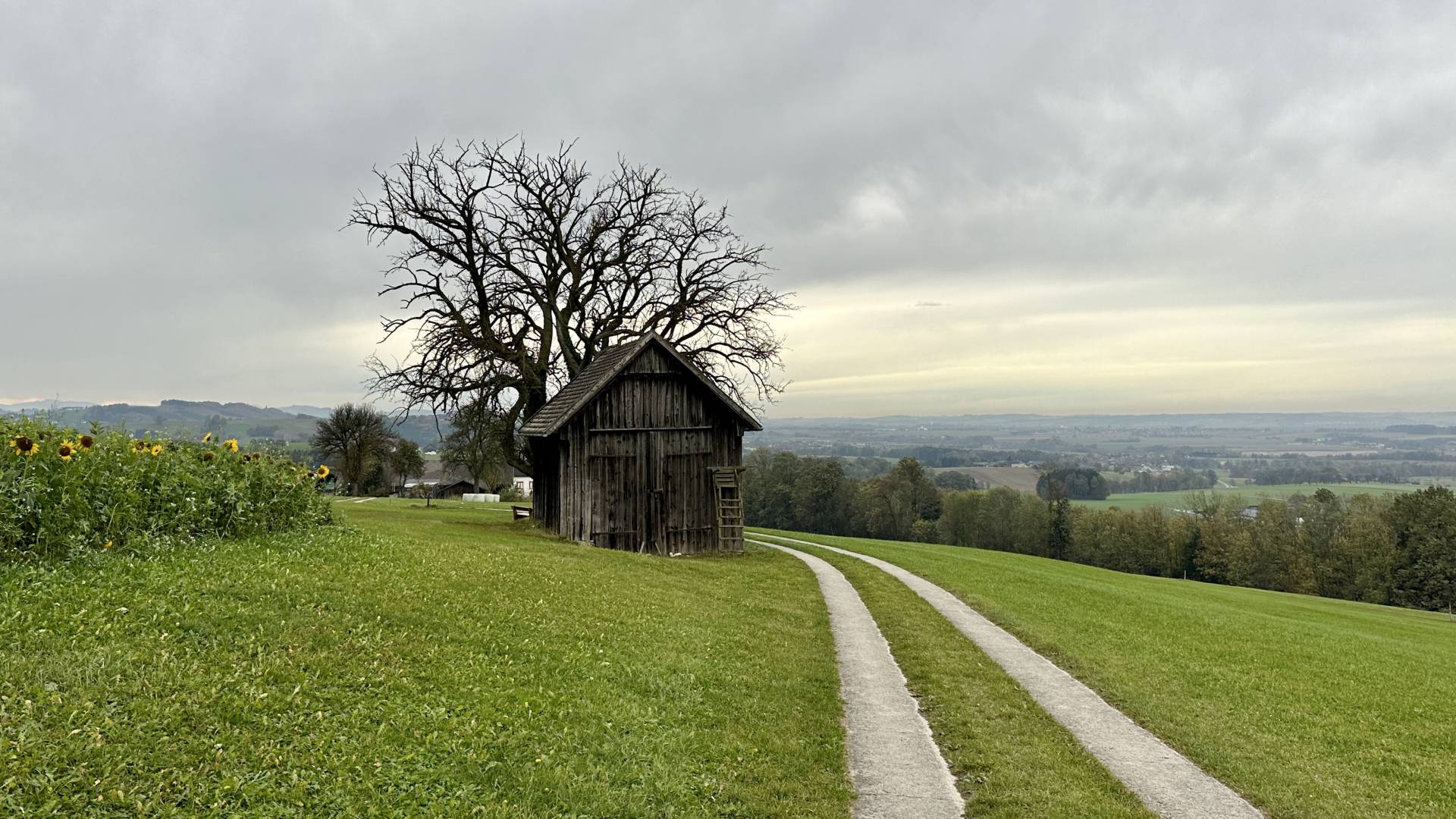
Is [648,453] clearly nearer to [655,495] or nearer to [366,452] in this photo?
[655,495]

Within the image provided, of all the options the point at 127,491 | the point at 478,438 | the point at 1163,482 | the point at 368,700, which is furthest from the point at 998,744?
the point at 1163,482

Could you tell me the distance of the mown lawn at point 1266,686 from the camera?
28.9 feet

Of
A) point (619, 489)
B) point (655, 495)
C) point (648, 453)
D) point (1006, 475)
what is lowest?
point (1006, 475)

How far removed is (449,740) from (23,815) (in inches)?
119

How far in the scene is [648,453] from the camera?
2689 cm

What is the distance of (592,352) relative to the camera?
36.0 metres

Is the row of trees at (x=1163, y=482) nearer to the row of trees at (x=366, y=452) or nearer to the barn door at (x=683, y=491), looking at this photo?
the row of trees at (x=366, y=452)

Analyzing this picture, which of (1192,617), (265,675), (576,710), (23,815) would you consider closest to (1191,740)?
(576,710)

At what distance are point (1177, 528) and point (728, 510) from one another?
65455mm

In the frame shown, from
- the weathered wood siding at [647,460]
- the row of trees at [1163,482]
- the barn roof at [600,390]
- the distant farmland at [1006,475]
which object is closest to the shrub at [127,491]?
the barn roof at [600,390]

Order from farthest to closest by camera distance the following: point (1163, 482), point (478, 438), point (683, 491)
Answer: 1. point (1163, 482)
2. point (478, 438)
3. point (683, 491)

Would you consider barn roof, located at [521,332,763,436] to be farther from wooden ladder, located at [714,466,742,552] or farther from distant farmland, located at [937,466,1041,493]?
distant farmland, located at [937,466,1041,493]

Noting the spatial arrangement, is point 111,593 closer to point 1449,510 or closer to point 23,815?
point 23,815

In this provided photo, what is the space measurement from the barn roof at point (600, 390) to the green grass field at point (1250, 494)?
80.9 meters
